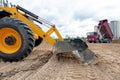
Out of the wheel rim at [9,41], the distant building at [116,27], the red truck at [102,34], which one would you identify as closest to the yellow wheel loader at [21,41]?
the wheel rim at [9,41]

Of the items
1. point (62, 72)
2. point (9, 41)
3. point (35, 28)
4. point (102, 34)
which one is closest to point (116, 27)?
point (102, 34)

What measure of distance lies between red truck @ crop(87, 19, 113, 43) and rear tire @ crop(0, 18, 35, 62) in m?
24.4

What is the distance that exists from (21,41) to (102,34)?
2661 cm

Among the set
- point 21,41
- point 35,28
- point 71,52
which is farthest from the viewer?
point 35,28

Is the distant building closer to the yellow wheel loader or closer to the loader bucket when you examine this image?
the yellow wheel loader

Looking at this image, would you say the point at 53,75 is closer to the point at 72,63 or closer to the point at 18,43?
the point at 72,63

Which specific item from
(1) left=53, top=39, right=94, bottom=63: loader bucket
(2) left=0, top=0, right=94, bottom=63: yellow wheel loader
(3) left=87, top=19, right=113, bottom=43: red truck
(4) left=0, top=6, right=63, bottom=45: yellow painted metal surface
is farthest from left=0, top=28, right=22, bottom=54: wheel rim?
(3) left=87, top=19, right=113, bottom=43: red truck

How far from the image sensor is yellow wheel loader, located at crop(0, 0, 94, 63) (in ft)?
25.7

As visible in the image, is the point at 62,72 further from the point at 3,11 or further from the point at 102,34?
the point at 102,34

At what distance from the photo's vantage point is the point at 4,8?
A: 9141mm

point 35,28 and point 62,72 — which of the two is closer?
point 62,72

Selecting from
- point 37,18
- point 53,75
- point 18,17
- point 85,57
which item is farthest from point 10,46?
point 53,75

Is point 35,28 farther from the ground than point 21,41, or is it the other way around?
point 35,28

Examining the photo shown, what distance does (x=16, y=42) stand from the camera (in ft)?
27.3
